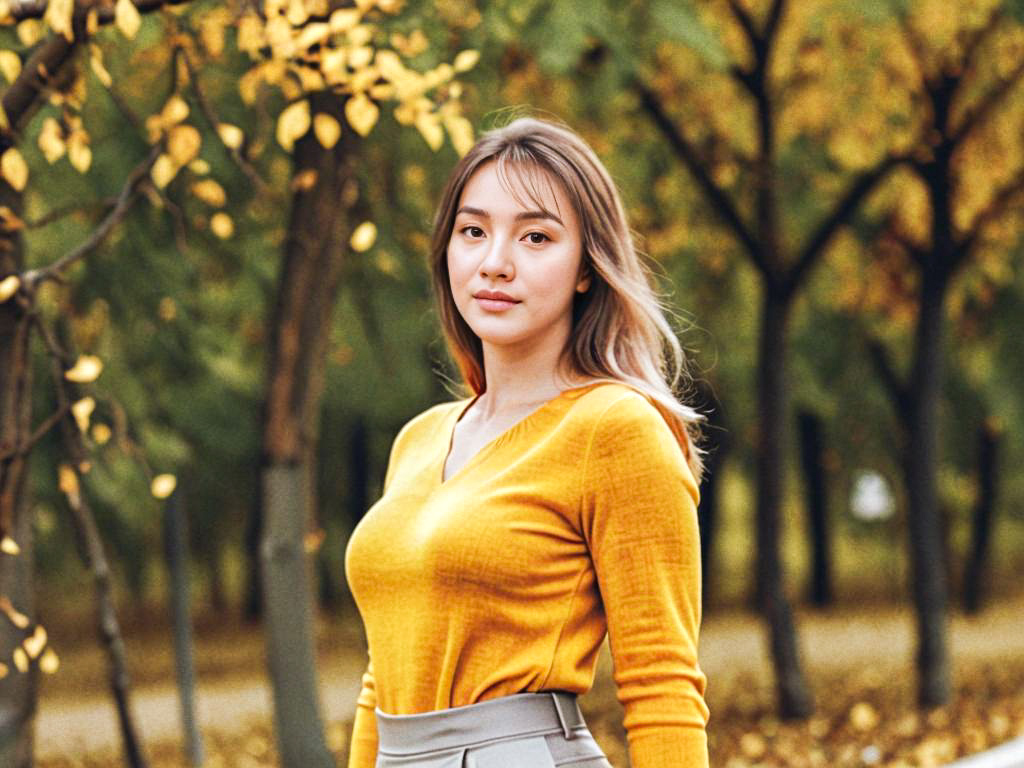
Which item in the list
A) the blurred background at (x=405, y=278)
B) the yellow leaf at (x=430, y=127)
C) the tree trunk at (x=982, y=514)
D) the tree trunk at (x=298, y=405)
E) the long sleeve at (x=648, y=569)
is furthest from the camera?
the tree trunk at (x=982, y=514)

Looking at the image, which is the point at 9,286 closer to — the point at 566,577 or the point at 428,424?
the point at 428,424

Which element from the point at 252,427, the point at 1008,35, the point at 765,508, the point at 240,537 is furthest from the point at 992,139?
the point at 240,537

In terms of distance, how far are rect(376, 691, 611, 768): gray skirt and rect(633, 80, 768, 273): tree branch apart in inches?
369

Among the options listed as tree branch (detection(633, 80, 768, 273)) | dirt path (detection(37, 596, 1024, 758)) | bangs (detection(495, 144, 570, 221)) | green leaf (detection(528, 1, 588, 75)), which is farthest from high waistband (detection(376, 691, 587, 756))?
dirt path (detection(37, 596, 1024, 758))

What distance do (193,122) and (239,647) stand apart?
53.5ft

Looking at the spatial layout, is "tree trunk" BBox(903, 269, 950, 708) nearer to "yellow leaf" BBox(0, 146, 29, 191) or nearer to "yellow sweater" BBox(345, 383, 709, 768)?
"yellow leaf" BBox(0, 146, 29, 191)

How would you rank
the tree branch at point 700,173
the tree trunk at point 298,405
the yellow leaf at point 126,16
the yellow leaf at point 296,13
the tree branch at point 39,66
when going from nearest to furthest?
the yellow leaf at point 126,16, the yellow leaf at point 296,13, the tree branch at point 39,66, the tree trunk at point 298,405, the tree branch at point 700,173

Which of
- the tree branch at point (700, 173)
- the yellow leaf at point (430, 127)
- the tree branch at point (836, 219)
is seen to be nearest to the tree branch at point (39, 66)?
the yellow leaf at point (430, 127)

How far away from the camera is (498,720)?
7.87 feet

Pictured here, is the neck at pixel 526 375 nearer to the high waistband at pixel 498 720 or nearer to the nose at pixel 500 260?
the nose at pixel 500 260

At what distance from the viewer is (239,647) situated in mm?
23297

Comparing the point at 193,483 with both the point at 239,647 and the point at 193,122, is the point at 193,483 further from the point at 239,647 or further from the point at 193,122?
the point at 193,122

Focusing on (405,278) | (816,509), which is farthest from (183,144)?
(816,509)

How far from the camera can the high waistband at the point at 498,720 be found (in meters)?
2.39
